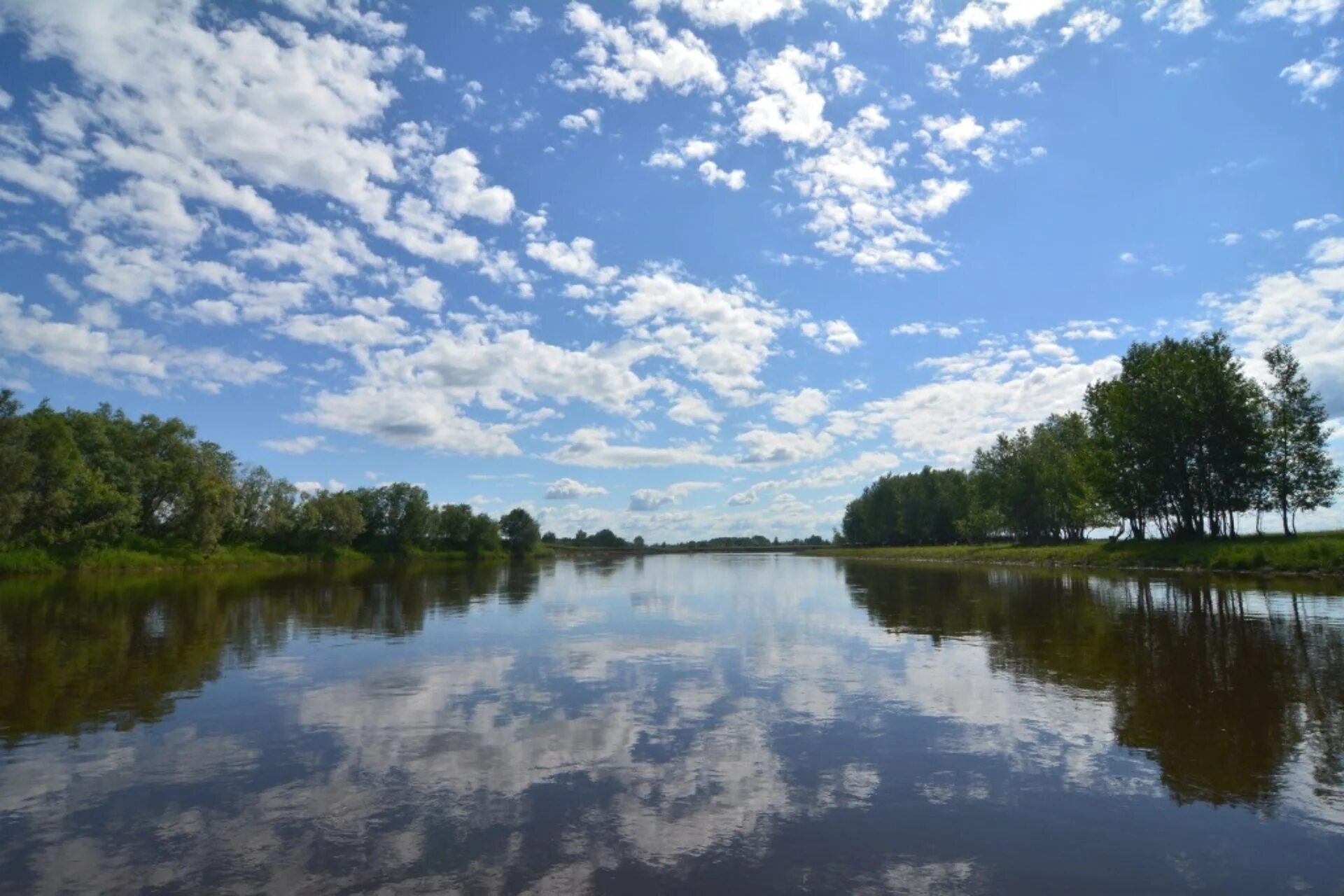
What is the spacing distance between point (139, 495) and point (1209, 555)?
3853 inches

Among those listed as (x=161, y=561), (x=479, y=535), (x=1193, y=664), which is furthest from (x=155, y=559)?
(x=1193, y=664)

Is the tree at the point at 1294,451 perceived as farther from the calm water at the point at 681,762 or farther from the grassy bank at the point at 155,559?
the grassy bank at the point at 155,559

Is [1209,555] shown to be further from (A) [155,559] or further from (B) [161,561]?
(B) [161,561]

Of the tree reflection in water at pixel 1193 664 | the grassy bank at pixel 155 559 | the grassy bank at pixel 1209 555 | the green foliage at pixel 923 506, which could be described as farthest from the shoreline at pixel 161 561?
the green foliage at pixel 923 506

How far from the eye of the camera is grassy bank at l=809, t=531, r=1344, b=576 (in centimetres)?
4675

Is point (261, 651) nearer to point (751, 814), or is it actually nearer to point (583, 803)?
point (583, 803)

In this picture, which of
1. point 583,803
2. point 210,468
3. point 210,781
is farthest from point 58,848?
point 210,468

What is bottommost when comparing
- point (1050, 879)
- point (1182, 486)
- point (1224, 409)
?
point (1050, 879)

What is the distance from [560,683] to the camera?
1723cm

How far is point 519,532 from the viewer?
176000 mm

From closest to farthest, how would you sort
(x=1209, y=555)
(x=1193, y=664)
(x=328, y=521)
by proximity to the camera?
1. (x=1193, y=664)
2. (x=1209, y=555)
3. (x=328, y=521)

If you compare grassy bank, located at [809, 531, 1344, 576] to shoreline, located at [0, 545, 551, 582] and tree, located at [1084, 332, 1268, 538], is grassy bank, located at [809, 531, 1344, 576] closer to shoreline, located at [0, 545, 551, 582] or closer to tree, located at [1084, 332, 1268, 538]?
tree, located at [1084, 332, 1268, 538]

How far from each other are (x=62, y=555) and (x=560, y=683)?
239 feet

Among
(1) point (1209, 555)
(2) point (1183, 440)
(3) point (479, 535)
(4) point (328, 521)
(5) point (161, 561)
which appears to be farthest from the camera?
(3) point (479, 535)
